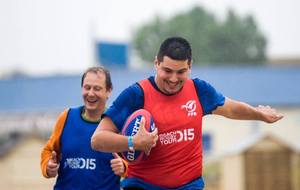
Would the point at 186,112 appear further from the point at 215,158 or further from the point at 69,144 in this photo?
the point at 215,158

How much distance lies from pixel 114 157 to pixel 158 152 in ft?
3.39

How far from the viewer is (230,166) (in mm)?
26391

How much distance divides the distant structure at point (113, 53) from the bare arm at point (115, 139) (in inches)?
2506

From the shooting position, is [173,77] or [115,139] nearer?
[115,139]

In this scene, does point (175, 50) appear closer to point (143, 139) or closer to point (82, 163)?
point (143, 139)

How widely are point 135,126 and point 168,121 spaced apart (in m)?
0.43

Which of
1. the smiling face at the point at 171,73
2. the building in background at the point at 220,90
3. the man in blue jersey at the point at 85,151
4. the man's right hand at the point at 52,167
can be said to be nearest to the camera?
the smiling face at the point at 171,73

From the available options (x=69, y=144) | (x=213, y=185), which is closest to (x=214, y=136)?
(x=213, y=185)

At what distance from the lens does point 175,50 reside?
7480 mm

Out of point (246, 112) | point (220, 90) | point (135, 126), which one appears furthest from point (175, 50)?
→ point (220, 90)

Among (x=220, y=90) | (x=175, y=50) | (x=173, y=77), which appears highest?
(x=175, y=50)

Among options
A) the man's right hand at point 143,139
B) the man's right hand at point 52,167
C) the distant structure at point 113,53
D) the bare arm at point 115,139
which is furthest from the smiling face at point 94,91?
the distant structure at point 113,53

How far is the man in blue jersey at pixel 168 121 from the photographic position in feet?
24.5

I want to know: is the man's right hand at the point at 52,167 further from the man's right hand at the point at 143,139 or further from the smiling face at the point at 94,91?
the man's right hand at the point at 143,139
